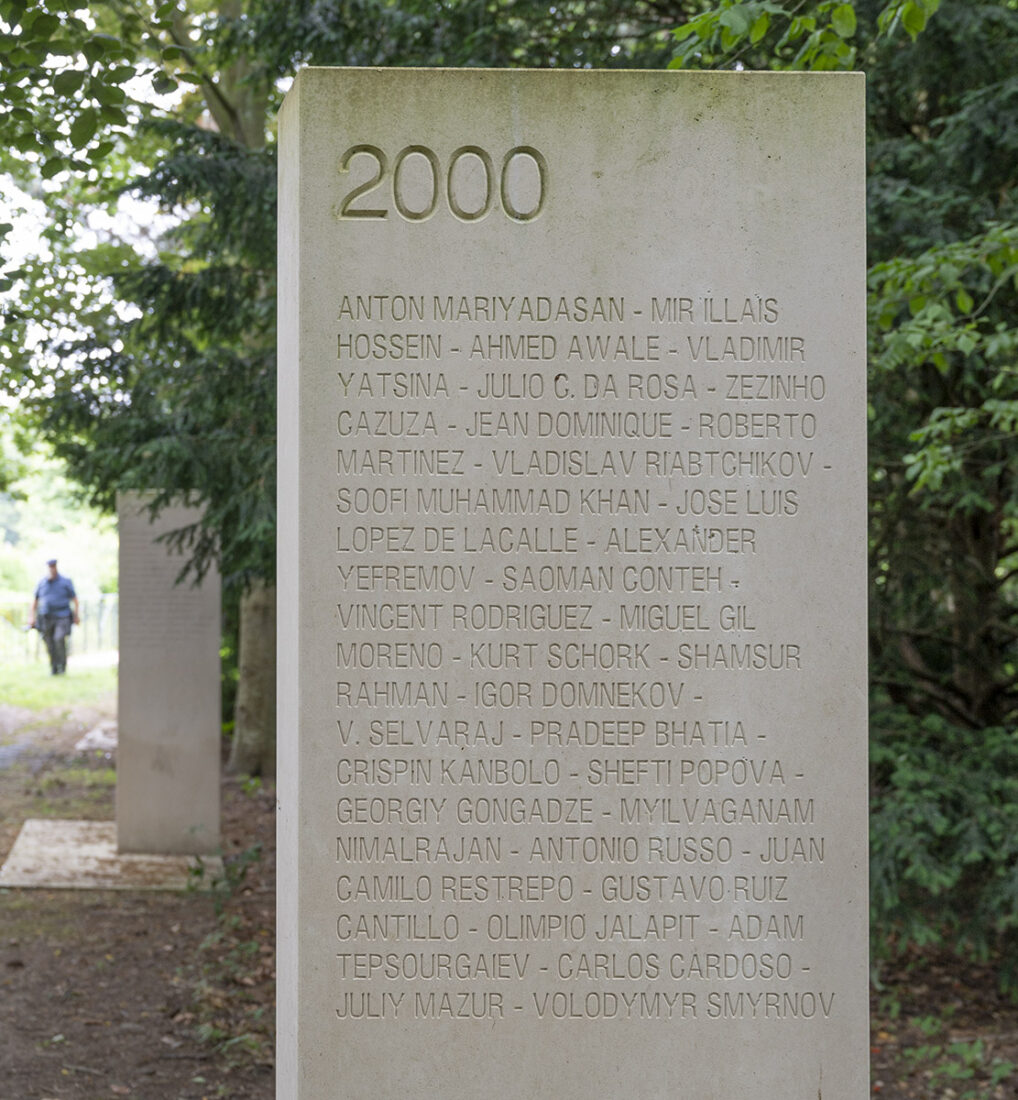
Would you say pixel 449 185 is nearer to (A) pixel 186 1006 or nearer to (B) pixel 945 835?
(B) pixel 945 835

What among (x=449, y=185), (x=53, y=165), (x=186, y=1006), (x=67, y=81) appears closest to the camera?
(x=449, y=185)

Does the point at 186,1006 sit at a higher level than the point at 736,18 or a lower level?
lower

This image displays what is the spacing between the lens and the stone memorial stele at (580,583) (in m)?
3.26

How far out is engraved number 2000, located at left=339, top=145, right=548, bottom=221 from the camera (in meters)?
3.26

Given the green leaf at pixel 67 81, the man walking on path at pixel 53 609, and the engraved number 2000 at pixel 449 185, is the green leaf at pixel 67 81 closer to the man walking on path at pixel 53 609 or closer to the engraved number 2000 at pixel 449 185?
the engraved number 2000 at pixel 449 185

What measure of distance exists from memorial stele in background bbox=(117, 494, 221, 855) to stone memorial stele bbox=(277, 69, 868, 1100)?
6879mm

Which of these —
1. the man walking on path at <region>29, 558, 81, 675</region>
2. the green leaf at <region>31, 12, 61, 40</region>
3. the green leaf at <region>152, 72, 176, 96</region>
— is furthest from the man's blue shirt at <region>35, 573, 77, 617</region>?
the green leaf at <region>31, 12, 61, 40</region>

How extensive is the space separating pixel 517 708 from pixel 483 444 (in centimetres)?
68

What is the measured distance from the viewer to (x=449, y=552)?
3281 mm

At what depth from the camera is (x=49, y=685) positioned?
23688 mm

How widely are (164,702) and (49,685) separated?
1498cm

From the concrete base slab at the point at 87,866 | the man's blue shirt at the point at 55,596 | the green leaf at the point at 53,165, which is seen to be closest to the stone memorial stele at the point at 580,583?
the green leaf at the point at 53,165

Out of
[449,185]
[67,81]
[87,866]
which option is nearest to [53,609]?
[87,866]

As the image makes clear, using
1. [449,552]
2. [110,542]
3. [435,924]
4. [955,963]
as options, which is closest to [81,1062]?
[435,924]
